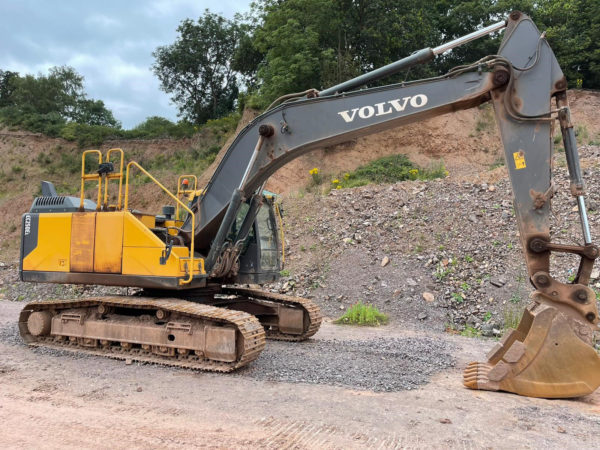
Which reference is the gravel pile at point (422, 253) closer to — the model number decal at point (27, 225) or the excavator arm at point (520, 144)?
the excavator arm at point (520, 144)

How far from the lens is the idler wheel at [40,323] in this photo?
23.6 ft

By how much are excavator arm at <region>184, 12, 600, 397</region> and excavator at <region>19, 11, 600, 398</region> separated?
0.01 metres

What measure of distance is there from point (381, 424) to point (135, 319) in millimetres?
3864

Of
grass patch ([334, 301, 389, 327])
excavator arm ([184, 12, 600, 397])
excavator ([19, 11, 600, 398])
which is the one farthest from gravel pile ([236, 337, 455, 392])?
grass patch ([334, 301, 389, 327])

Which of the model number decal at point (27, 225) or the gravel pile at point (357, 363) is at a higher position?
the model number decal at point (27, 225)

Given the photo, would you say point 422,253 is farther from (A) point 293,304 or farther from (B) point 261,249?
(B) point 261,249

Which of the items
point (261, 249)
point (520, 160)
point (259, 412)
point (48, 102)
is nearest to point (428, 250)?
point (261, 249)

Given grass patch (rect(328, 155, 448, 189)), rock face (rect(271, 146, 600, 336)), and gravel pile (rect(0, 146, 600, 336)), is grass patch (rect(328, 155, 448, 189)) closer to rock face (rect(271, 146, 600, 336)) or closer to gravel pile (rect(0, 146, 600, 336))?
gravel pile (rect(0, 146, 600, 336))

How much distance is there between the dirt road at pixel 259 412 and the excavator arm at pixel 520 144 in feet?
1.26

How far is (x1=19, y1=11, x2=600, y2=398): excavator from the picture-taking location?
507cm

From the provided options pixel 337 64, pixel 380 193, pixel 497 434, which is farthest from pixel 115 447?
pixel 337 64

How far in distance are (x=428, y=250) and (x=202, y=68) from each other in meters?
25.8

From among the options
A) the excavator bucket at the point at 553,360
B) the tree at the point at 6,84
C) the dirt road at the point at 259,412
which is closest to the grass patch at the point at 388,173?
the dirt road at the point at 259,412

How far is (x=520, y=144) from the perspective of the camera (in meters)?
5.32
